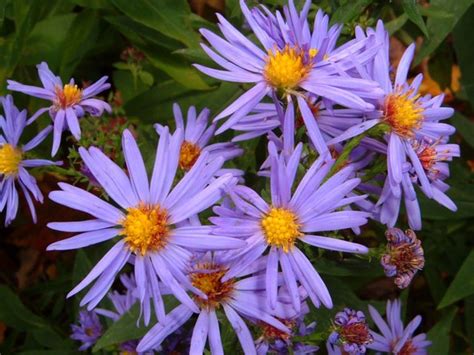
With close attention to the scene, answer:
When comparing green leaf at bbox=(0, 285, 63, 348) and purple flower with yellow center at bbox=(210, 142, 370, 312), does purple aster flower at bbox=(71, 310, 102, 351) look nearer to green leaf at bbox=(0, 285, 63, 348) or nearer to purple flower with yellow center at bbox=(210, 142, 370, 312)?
green leaf at bbox=(0, 285, 63, 348)

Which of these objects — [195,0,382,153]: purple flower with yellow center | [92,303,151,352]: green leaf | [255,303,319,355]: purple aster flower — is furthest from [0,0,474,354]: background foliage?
[195,0,382,153]: purple flower with yellow center

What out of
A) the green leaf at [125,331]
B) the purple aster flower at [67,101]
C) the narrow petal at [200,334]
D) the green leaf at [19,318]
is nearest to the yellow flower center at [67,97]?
the purple aster flower at [67,101]

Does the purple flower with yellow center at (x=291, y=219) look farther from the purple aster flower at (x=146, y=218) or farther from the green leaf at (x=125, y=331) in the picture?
the green leaf at (x=125, y=331)

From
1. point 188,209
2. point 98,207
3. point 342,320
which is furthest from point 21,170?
point 342,320

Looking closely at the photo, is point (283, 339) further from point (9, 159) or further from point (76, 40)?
point (76, 40)

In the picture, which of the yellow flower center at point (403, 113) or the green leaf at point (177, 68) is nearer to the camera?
the yellow flower center at point (403, 113)

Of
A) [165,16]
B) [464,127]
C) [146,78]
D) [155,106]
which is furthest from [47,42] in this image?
[464,127]

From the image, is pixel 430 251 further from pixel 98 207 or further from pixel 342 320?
pixel 98 207
